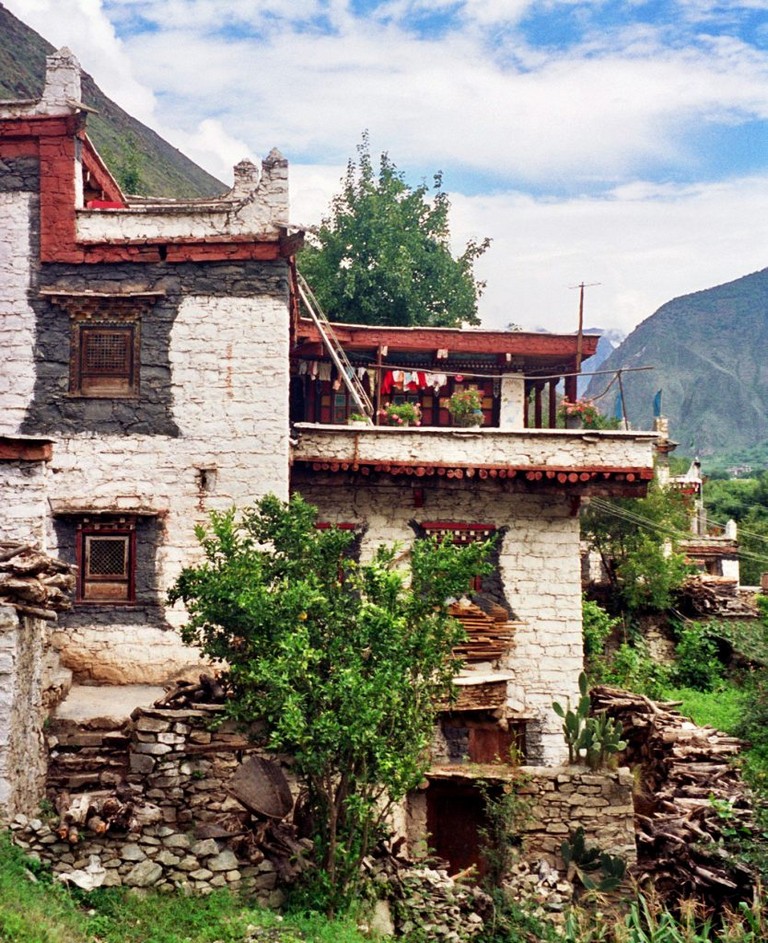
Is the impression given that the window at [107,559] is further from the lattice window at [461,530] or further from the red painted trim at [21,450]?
the lattice window at [461,530]

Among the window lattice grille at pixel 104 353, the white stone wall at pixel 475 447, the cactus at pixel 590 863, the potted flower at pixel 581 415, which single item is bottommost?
the cactus at pixel 590 863

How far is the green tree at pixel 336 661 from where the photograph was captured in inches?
397

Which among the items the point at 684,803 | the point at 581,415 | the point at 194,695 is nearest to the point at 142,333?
the point at 194,695

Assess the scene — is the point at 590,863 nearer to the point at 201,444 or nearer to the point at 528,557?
the point at 528,557

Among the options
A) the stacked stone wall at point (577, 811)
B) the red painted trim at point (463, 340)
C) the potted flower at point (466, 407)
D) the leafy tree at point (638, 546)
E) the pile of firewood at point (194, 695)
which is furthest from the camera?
the leafy tree at point (638, 546)

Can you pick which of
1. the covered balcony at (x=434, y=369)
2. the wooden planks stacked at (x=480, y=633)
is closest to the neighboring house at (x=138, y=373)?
the wooden planks stacked at (x=480, y=633)

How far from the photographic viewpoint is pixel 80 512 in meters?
14.5

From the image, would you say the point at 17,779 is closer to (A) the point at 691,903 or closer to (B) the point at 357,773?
(B) the point at 357,773

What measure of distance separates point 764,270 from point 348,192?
149 m

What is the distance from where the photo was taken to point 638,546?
25469mm

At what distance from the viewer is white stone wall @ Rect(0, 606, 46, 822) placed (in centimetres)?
1002

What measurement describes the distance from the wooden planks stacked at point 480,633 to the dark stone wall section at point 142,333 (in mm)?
5425

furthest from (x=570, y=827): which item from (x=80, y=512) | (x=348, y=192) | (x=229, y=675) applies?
(x=348, y=192)

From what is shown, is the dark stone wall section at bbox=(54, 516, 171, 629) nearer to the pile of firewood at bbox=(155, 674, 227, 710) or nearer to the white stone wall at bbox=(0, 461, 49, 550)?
the pile of firewood at bbox=(155, 674, 227, 710)
